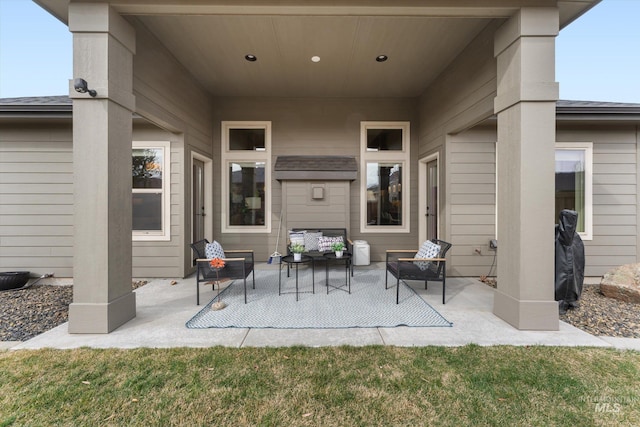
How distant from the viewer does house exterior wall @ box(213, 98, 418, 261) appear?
6.09 meters

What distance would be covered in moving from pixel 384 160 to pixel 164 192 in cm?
Result: 457

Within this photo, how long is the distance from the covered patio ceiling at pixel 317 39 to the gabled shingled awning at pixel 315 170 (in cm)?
152

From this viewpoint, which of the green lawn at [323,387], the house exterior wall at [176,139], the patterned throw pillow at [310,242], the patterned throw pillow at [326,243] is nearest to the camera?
the green lawn at [323,387]

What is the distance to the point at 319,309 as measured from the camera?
3402mm

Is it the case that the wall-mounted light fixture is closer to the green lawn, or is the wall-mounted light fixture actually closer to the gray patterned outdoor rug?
the green lawn

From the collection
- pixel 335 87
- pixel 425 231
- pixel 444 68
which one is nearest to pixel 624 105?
pixel 444 68

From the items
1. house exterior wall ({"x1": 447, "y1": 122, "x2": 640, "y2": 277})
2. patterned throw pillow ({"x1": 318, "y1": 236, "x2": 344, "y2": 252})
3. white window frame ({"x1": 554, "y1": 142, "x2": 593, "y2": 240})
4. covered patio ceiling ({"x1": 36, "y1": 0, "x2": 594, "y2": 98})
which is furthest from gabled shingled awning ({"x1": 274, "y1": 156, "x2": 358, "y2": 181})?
white window frame ({"x1": 554, "y1": 142, "x2": 593, "y2": 240})

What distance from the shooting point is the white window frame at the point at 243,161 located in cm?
607

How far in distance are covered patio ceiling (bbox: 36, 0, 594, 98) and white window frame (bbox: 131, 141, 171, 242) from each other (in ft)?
5.00

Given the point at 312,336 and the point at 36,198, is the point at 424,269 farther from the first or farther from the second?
the point at 36,198

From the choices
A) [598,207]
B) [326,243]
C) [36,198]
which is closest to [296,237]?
[326,243]

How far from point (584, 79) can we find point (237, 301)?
20.9 meters

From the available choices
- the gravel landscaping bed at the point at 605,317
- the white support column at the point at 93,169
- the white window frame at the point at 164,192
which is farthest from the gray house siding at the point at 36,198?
the gravel landscaping bed at the point at 605,317

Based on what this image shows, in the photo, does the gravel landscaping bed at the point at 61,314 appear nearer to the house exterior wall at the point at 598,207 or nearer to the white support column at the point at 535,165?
the white support column at the point at 535,165
